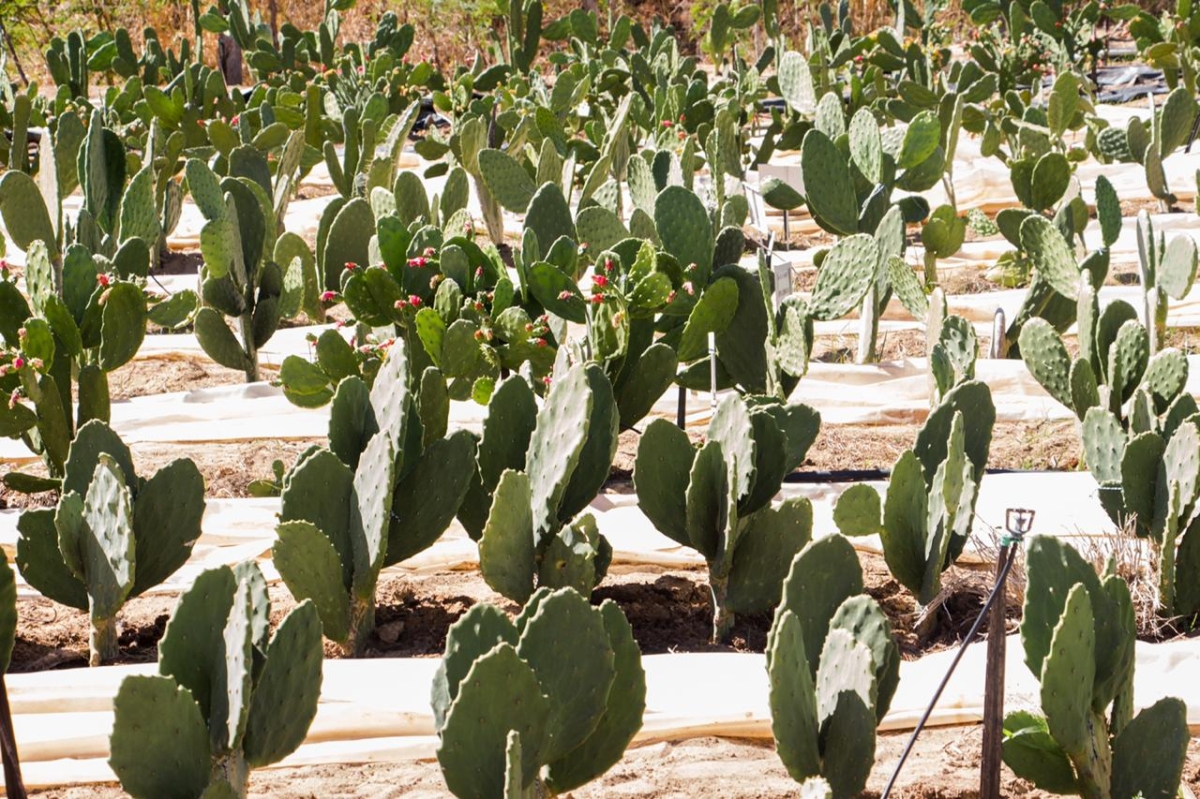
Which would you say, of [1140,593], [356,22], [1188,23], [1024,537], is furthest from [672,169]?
[356,22]

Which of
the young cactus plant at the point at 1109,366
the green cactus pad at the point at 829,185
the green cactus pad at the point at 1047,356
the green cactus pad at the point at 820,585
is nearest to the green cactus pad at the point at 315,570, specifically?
the green cactus pad at the point at 820,585

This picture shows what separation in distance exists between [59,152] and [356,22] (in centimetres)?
1120

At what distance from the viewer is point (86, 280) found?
3.23 m

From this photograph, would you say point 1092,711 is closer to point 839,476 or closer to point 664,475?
point 664,475

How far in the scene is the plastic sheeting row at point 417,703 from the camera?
2.19m

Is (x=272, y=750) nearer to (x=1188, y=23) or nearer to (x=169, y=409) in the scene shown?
(x=169, y=409)

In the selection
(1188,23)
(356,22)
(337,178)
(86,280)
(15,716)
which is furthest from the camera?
(356,22)

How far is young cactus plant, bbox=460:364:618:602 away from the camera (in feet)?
7.66

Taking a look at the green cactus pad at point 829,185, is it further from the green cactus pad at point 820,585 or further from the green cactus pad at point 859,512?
the green cactus pad at point 820,585

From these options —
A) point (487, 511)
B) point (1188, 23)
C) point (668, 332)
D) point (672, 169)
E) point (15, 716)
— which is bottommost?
point (15, 716)

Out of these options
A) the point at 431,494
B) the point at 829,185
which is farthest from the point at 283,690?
the point at 829,185

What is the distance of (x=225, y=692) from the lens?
1729 mm

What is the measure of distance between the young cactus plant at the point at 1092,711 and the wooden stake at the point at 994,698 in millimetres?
31

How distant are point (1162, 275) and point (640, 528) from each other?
1.83 meters
